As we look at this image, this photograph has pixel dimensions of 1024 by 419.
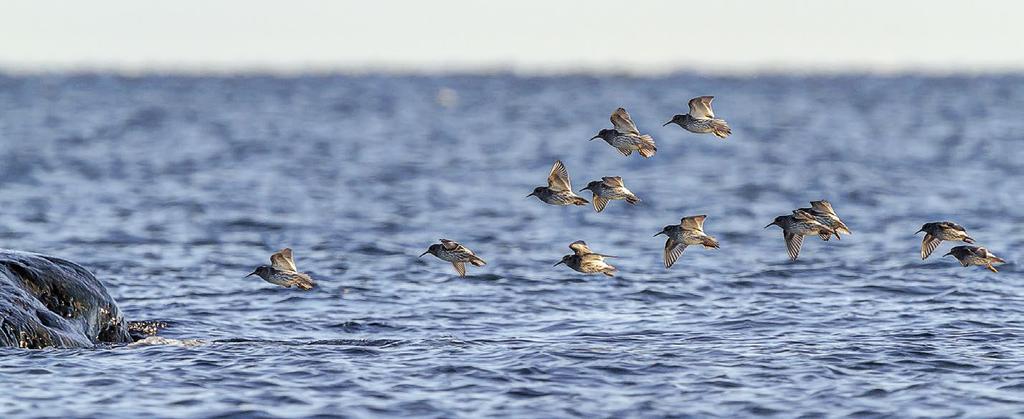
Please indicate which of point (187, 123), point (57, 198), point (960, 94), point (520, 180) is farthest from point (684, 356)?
point (960, 94)

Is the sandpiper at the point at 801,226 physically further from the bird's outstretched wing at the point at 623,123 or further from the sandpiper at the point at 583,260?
the sandpiper at the point at 583,260

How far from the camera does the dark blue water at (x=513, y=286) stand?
634 inches

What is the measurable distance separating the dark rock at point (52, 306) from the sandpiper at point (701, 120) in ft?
24.3

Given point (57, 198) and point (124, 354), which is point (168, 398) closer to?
point (124, 354)

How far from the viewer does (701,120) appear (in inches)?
708

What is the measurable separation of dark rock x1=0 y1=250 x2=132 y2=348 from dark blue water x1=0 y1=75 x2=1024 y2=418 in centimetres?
45

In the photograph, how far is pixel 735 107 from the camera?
115000mm

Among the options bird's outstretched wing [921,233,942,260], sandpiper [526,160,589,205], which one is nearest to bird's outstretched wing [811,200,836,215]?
bird's outstretched wing [921,233,942,260]

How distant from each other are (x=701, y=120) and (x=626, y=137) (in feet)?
2.92

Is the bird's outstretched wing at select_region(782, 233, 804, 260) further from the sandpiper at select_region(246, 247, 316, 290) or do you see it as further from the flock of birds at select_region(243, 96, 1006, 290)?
the sandpiper at select_region(246, 247, 316, 290)

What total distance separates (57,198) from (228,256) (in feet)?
41.4

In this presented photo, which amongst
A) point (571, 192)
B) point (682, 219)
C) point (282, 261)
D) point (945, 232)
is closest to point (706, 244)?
point (682, 219)

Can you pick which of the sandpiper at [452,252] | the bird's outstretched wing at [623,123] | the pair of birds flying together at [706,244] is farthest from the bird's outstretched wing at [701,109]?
Answer: the sandpiper at [452,252]

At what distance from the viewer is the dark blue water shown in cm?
1609
